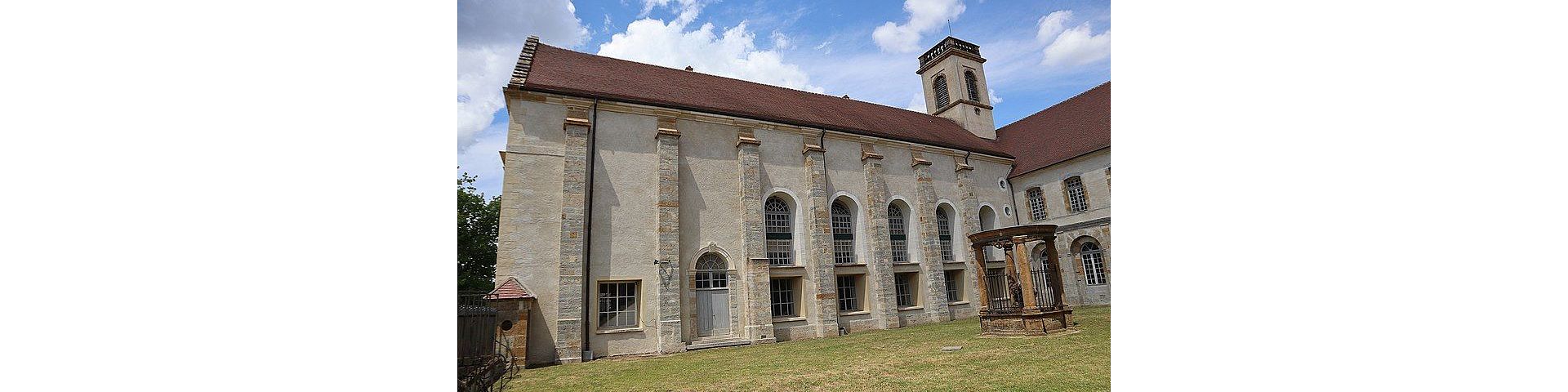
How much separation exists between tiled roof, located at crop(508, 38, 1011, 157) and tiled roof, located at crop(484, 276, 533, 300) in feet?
14.3

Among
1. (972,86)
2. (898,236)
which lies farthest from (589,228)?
(972,86)

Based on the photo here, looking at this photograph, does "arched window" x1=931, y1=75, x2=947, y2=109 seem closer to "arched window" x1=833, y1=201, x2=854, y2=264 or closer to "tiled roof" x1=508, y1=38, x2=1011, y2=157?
"tiled roof" x1=508, y1=38, x2=1011, y2=157

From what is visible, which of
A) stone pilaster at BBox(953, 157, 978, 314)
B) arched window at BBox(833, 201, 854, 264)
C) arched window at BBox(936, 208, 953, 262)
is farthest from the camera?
arched window at BBox(936, 208, 953, 262)

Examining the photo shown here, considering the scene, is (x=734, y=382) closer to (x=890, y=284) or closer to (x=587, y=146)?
(x=587, y=146)

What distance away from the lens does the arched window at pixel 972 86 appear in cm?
2464

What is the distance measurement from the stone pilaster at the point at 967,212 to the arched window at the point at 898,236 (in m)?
2.27

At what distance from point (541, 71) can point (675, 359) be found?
7810 millimetres

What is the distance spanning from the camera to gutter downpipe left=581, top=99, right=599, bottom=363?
12.3 meters

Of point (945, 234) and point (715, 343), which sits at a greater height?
point (945, 234)

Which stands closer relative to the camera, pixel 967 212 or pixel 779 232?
pixel 779 232

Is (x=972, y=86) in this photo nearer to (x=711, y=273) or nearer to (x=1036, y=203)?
(x=1036, y=203)

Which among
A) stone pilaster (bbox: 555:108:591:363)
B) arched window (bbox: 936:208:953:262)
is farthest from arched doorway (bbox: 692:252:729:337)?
arched window (bbox: 936:208:953:262)

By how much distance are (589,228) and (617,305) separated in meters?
1.87

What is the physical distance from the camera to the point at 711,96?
16.6 m
